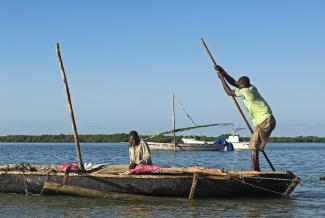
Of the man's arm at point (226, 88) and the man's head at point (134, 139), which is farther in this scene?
the man's head at point (134, 139)

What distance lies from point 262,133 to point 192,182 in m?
1.76

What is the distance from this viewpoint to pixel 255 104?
11.3 metres

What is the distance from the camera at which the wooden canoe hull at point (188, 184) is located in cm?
1144

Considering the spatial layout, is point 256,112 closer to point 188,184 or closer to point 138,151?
point 188,184

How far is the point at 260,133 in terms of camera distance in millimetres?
11297

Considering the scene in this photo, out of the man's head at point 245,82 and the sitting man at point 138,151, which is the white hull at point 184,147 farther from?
the man's head at point 245,82

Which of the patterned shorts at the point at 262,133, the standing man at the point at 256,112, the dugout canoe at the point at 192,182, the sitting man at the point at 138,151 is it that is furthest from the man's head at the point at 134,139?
the patterned shorts at the point at 262,133

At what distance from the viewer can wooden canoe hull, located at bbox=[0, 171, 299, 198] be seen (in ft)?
37.5

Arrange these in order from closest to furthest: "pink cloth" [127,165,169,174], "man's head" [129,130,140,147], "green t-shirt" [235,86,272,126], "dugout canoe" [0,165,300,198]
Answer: "green t-shirt" [235,86,272,126] → "dugout canoe" [0,165,300,198] → "pink cloth" [127,165,169,174] → "man's head" [129,130,140,147]

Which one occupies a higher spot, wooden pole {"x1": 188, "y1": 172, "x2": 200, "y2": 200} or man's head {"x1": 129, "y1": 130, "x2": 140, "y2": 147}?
man's head {"x1": 129, "y1": 130, "x2": 140, "y2": 147}

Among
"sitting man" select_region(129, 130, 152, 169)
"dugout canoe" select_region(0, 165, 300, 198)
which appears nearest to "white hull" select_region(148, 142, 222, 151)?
"sitting man" select_region(129, 130, 152, 169)

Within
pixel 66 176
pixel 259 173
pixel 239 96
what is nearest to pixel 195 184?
pixel 259 173

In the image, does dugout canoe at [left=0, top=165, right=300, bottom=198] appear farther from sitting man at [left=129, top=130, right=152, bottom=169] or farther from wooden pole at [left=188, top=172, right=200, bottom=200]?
sitting man at [left=129, top=130, right=152, bottom=169]

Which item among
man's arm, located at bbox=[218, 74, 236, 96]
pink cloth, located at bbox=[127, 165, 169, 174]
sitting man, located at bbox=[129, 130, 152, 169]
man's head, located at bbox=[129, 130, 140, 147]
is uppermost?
man's arm, located at bbox=[218, 74, 236, 96]
